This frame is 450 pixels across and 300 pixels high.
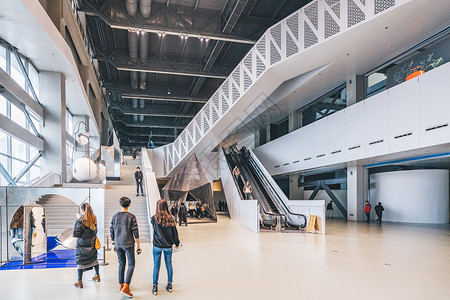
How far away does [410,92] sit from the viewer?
461 inches

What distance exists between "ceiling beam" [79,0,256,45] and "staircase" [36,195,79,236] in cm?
752

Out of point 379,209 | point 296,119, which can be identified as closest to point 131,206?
point 379,209

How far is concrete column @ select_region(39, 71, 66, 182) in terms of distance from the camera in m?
11.9

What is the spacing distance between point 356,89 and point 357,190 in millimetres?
5156

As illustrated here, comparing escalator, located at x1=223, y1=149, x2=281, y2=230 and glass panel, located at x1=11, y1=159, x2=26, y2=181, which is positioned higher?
glass panel, located at x1=11, y1=159, x2=26, y2=181

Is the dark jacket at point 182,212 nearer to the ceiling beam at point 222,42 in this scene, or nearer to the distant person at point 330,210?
the ceiling beam at point 222,42

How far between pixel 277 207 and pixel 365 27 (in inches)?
321

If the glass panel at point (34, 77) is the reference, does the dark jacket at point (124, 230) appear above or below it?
below

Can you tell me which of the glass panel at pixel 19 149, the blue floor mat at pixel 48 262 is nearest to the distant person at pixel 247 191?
the blue floor mat at pixel 48 262

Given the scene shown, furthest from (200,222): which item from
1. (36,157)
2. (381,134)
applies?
(381,134)

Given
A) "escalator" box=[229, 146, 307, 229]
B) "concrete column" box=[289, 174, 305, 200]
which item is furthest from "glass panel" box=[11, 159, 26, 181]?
"concrete column" box=[289, 174, 305, 200]

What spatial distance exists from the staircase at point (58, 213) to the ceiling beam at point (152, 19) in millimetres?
7525

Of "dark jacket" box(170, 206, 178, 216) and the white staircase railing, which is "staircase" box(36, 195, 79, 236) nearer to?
"dark jacket" box(170, 206, 178, 216)

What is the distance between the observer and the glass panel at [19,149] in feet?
32.9
